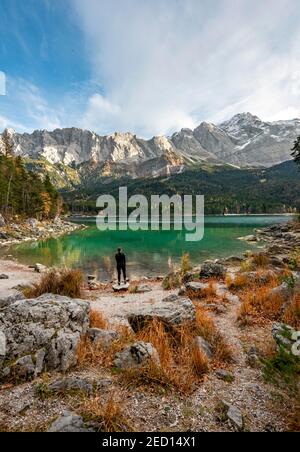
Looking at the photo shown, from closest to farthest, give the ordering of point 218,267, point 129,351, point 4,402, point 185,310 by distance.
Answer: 1. point 4,402
2. point 129,351
3. point 185,310
4. point 218,267

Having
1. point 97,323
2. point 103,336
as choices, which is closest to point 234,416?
point 103,336

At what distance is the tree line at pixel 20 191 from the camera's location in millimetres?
58062

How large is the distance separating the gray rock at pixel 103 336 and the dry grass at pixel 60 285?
4.82m

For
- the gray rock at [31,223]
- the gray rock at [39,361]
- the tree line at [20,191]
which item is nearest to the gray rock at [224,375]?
the gray rock at [39,361]

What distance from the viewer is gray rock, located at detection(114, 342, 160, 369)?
5121 mm

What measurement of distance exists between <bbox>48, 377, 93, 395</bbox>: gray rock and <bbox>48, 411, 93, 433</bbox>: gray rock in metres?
0.74

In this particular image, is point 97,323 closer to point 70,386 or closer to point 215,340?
point 70,386

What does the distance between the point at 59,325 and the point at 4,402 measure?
161 centimetres

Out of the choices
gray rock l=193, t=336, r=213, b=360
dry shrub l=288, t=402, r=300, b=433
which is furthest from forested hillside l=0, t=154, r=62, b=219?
dry shrub l=288, t=402, r=300, b=433

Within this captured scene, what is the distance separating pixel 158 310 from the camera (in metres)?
7.17

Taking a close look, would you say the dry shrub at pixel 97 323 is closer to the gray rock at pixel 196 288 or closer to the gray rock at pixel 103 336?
the gray rock at pixel 103 336

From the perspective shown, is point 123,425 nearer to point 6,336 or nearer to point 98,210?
point 6,336

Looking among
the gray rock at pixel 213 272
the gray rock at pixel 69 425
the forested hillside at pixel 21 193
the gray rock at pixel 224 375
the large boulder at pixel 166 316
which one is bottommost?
the gray rock at pixel 213 272
